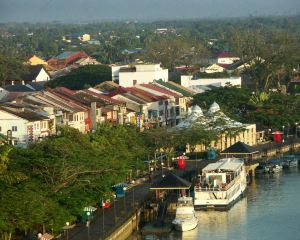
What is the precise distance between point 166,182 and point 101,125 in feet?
32.4

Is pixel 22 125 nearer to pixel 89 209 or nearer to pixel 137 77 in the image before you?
pixel 89 209

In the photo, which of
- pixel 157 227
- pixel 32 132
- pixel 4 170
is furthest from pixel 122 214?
pixel 32 132

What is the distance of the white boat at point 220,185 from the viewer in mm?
34562

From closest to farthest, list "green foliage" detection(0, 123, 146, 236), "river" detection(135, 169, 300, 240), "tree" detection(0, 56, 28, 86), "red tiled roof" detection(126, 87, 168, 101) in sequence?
"green foliage" detection(0, 123, 146, 236) → "river" detection(135, 169, 300, 240) → "red tiled roof" detection(126, 87, 168, 101) → "tree" detection(0, 56, 28, 86)

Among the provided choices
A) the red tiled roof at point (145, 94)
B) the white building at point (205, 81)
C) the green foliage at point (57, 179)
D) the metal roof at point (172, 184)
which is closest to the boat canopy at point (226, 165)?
the green foliage at point (57, 179)

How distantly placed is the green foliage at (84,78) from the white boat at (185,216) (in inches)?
1160

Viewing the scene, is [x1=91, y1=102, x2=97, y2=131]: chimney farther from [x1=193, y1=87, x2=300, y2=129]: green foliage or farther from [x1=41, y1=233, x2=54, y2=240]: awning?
[x1=41, y1=233, x2=54, y2=240]: awning

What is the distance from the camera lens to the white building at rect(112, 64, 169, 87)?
60188mm

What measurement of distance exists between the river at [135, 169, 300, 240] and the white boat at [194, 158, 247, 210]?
30 centimetres

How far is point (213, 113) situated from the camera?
47375mm

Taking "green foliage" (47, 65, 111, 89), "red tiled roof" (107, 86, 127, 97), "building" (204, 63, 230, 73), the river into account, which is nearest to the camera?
the river

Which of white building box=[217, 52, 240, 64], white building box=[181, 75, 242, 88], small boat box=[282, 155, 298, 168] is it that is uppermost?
white building box=[181, 75, 242, 88]

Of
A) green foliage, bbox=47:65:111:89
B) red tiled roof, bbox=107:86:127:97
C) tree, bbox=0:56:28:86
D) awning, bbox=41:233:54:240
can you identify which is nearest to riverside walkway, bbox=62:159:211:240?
awning, bbox=41:233:54:240

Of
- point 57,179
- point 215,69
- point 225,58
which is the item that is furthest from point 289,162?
point 225,58
